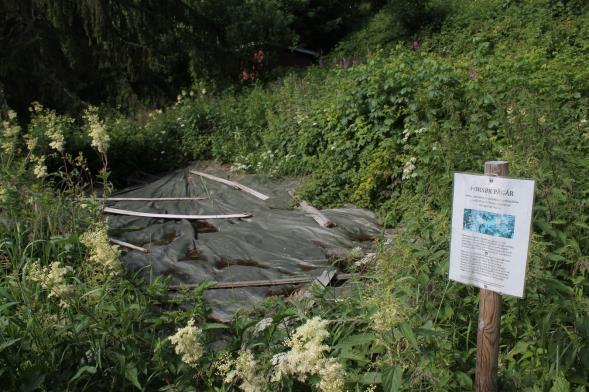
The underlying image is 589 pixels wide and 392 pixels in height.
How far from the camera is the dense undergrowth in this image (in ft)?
6.70

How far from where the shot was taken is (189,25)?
40.8ft

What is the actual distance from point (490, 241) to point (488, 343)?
0.41 metres

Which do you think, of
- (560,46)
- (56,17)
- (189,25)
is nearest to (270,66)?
(189,25)

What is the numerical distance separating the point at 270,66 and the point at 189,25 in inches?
119

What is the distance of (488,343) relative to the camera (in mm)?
1942

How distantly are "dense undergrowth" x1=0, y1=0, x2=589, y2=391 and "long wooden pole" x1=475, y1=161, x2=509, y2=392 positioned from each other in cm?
11

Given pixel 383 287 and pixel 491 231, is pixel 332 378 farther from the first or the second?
pixel 383 287

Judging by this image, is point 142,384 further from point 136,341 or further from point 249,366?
point 249,366

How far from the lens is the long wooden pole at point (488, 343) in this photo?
1.93 m

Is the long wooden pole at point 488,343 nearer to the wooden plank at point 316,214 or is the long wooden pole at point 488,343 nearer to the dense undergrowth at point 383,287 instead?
the dense undergrowth at point 383,287

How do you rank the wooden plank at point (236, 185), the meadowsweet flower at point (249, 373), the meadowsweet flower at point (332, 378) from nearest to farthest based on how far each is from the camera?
the meadowsweet flower at point (332, 378)
the meadowsweet flower at point (249, 373)
the wooden plank at point (236, 185)

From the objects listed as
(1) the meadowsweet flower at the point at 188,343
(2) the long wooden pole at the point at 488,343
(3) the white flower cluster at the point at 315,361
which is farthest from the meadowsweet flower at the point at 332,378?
(2) the long wooden pole at the point at 488,343

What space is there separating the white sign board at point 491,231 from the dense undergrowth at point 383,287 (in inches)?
11.7

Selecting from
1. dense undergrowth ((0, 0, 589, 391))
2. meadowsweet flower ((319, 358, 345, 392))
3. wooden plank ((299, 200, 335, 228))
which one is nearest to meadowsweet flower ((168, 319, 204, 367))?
dense undergrowth ((0, 0, 589, 391))
